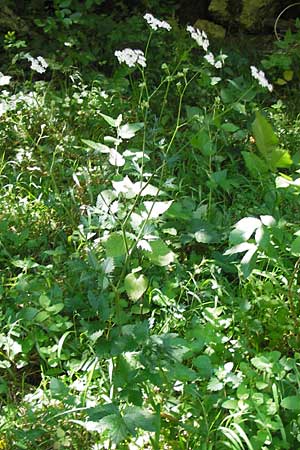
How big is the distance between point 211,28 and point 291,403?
369 cm

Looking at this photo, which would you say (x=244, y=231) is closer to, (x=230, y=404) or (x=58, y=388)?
(x=230, y=404)

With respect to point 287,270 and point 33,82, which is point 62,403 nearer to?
point 287,270

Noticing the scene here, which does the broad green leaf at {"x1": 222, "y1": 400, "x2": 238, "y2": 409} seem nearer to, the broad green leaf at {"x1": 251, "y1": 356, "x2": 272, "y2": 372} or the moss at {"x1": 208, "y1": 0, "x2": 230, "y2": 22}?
the broad green leaf at {"x1": 251, "y1": 356, "x2": 272, "y2": 372}

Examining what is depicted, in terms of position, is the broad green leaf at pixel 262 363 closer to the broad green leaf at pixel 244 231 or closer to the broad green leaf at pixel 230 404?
the broad green leaf at pixel 230 404

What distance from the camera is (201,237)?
272 centimetres

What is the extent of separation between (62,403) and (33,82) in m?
2.56

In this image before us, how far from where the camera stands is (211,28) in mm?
5156

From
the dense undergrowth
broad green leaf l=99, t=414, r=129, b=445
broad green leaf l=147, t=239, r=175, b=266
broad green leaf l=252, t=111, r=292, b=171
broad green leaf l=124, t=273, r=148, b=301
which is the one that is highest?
broad green leaf l=252, t=111, r=292, b=171

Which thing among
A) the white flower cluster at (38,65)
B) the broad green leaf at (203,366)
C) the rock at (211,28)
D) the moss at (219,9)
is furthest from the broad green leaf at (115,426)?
the moss at (219,9)

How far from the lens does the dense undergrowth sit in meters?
2.01

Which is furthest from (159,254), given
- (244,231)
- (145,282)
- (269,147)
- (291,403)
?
(291,403)

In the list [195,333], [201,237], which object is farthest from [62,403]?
[201,237]

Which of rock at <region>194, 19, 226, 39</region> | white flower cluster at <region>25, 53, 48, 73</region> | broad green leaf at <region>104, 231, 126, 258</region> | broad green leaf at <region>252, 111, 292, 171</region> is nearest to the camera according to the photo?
broad green leaf at <region>252, 111, 292, 171</region>

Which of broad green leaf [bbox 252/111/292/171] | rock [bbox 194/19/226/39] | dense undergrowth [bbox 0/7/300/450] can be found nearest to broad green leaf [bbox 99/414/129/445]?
dense undergrowth [bbox 0/7/300/450]
